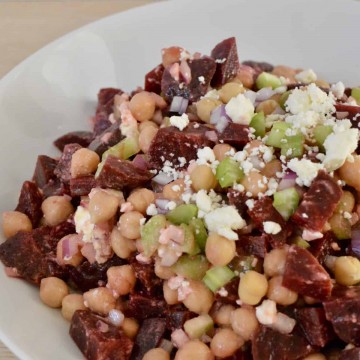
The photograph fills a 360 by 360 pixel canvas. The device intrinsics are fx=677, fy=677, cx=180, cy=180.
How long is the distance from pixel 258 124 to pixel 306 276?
827mm

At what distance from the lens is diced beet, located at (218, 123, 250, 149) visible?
3002 millimetres

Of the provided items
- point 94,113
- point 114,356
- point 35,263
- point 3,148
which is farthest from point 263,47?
point 114,356

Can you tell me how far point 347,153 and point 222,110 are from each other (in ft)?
2.16

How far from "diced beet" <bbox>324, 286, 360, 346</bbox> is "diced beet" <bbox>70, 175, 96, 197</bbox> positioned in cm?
121

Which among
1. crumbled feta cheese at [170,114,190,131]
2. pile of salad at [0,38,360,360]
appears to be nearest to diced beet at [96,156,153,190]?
pile of salad at [0,38,360,360]

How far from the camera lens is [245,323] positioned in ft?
8.69

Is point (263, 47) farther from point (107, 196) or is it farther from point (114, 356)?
point (114, 356)

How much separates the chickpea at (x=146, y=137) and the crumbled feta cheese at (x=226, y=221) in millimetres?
571

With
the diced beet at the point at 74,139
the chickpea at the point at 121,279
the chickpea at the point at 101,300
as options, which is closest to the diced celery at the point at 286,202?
the chickpea at the point at 121,279

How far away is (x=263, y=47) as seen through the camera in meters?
4.33

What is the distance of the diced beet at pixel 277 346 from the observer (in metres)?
2.55

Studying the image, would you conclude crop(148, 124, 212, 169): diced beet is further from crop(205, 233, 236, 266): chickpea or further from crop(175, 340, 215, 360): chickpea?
crop(175, 340, 215, 360): chickpea

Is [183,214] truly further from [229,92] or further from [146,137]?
[229,92]

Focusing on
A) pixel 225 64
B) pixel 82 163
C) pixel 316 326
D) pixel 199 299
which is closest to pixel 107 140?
pixel 82 163
